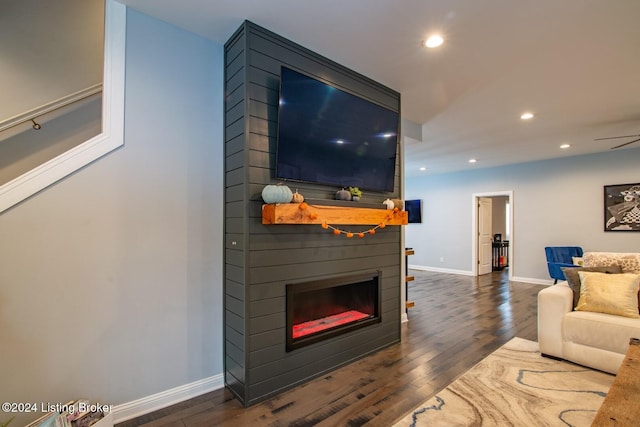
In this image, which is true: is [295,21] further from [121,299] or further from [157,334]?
[157,334]

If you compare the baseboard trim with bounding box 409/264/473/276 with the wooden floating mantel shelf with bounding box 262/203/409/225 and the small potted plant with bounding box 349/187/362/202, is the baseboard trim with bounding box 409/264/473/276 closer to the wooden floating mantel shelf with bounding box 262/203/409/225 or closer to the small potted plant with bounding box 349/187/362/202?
the wooden floating mantel shelf with bounding box 262/203/409/225

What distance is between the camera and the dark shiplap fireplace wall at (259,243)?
216 cm

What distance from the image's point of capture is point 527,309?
4.60 meters

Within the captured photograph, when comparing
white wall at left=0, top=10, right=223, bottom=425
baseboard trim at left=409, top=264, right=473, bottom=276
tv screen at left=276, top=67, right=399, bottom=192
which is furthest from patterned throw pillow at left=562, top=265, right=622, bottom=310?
baseboard trim at left=409, top=264, right=473, bottom=276

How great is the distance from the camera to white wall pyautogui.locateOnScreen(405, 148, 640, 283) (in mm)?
5785

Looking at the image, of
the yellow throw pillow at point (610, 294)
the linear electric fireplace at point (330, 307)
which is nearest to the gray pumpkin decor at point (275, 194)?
the linear electric fireplace at point (330, 307)

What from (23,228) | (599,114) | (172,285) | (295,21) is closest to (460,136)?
(599,114)

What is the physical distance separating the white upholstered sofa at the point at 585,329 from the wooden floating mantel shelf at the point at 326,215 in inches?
62.8

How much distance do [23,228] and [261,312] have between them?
4.92 ft

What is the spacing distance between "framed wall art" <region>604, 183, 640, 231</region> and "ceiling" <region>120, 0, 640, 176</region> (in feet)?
6.38

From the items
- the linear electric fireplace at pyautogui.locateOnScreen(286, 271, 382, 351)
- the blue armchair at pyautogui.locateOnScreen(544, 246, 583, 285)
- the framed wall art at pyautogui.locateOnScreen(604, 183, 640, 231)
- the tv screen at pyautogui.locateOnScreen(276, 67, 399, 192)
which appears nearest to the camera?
the tv screen at pyautogui.locateOnScreen(276, 67, 399, 192)

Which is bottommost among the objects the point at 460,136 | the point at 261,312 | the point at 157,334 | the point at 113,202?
the point at 157,334

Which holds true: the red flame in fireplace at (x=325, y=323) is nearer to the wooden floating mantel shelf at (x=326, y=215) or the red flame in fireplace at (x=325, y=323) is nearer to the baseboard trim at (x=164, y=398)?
the baseboard trim at (x=164, y=398)

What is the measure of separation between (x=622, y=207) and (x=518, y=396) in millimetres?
5431
